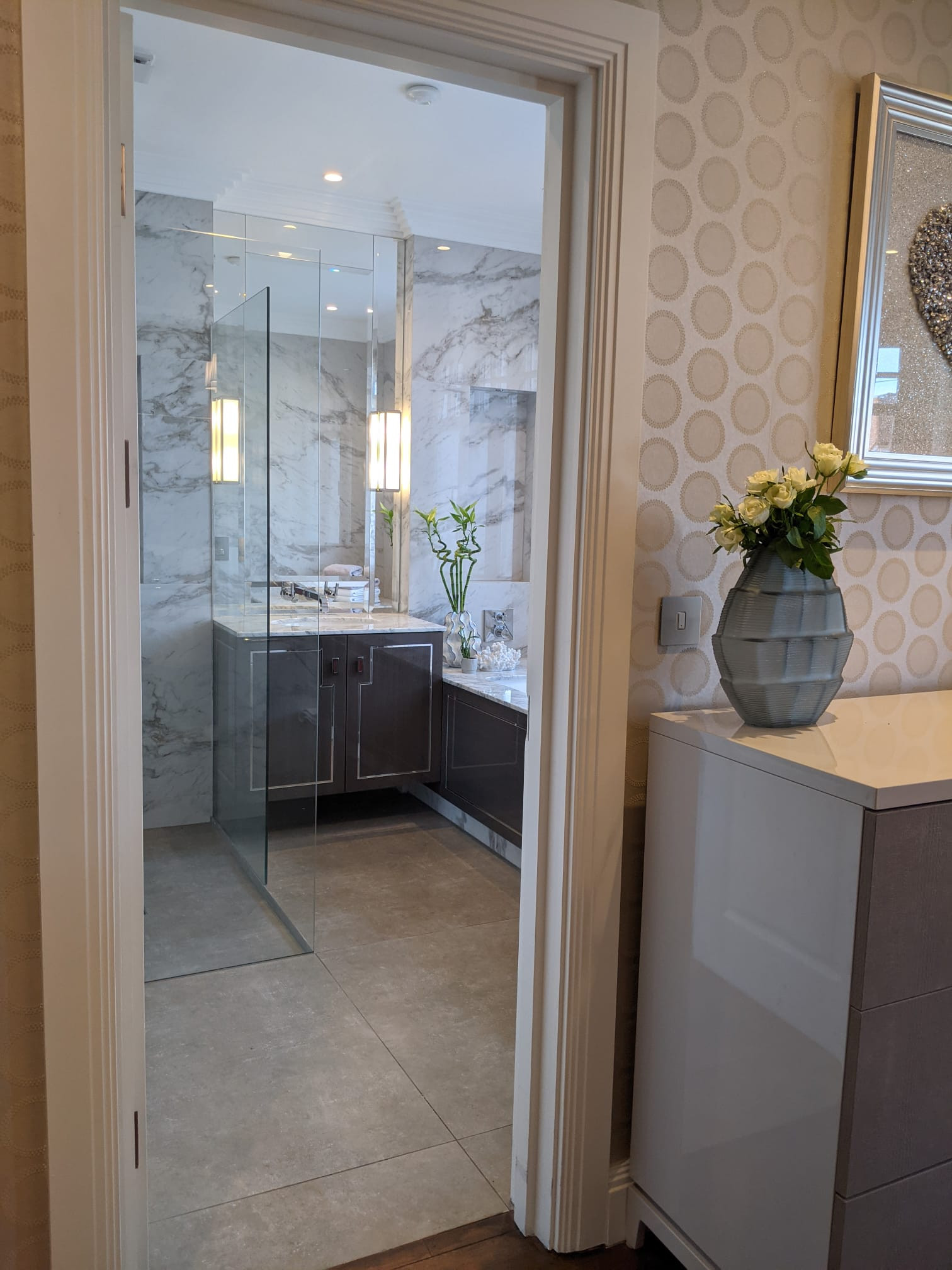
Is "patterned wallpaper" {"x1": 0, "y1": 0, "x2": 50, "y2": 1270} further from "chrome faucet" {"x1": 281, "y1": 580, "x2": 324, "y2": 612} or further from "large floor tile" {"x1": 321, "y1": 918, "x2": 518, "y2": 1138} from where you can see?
"chrome faucet" {"x1": 281, "y1": 580, "x2": 324, "y2": 612}

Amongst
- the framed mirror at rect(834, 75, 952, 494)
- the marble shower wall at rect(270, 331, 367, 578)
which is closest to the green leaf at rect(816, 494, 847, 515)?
the framed mirror at rect(834, 75, 952, 494)

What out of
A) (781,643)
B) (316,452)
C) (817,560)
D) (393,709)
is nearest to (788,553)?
(817,560)

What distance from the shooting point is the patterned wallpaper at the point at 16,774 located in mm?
1318

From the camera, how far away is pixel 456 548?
4.83m

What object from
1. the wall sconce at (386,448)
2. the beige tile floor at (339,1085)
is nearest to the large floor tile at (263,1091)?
the beige tile floor at (339,1085)

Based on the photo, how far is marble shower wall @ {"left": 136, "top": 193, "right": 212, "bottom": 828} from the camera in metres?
3.91

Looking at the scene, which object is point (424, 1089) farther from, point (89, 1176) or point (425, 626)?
point (425, 626)

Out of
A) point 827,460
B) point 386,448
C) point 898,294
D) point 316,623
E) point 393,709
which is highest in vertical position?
point 898,294

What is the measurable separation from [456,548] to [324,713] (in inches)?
45.5

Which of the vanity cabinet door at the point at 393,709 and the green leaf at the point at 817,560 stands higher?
the green leaf at the point at 817,560

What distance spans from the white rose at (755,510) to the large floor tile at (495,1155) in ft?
4.77

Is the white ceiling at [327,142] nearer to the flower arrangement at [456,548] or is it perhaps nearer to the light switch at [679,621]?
the flower arrangement at [456,548]

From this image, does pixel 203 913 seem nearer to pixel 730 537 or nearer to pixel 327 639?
pixel 327 639

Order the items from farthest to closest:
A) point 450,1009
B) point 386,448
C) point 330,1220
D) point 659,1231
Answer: point 386,448, point 450,1009, point 330,1220, point 659,1231
